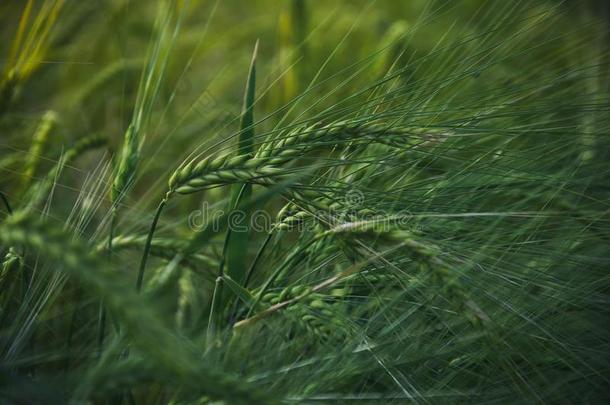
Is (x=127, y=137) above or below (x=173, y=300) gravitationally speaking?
above

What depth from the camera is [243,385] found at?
44cm

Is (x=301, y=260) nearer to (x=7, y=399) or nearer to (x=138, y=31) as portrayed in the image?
(x=7, y=399)

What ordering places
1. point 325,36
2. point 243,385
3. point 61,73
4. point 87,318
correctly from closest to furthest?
point 243,385 < point 87,318 < point 61,73 < point 325,36

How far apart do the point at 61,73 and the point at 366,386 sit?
1.11 metres

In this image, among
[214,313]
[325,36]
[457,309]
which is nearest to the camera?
[457,309]

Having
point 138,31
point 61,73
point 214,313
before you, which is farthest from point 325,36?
point 214,313

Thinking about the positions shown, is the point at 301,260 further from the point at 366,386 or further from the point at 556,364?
the point at 556,364

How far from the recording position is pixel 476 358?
589 mm

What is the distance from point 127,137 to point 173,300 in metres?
Answer: 0.31

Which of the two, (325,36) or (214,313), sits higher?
(325,36)

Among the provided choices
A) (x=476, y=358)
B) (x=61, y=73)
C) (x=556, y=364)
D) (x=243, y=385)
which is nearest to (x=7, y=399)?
(x=243, y=385)

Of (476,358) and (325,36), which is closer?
(476,358)

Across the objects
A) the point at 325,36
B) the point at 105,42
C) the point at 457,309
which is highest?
the point at 105,42

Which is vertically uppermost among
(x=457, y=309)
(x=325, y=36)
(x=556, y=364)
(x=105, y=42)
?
(x=105, y=42)
